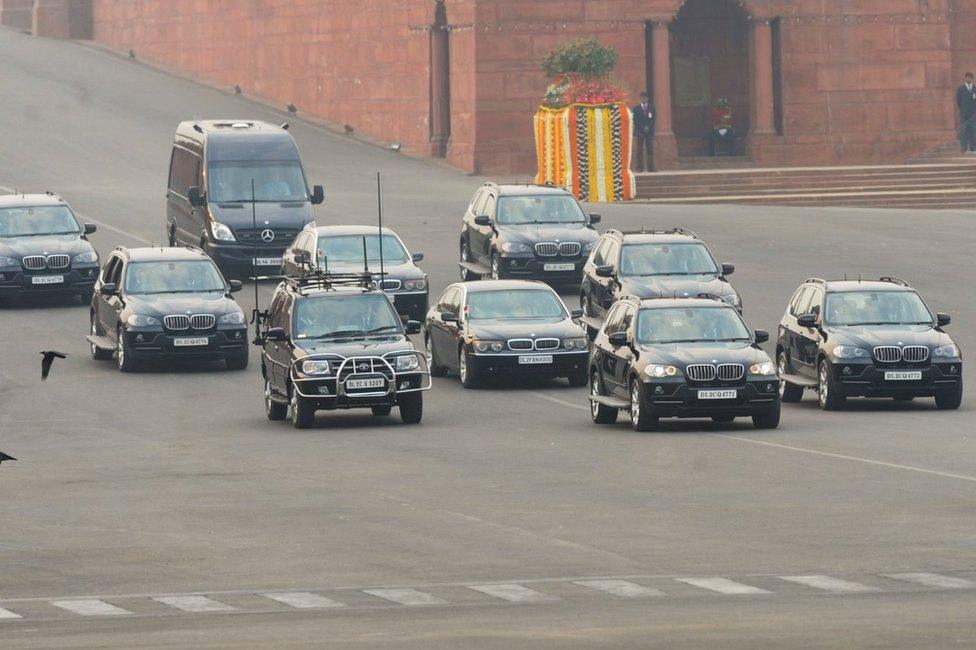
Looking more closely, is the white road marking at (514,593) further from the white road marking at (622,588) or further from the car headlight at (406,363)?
the car headlight at (406,363)

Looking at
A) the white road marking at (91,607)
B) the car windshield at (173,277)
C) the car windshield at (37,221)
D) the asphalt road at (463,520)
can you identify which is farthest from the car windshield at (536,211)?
the white road marking at (91,607)

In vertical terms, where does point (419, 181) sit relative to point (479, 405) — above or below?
above

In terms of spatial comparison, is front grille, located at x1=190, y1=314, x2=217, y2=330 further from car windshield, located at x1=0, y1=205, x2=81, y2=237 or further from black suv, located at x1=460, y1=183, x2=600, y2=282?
black suv, located at x1=460, y1=183, x2=600, y2=282

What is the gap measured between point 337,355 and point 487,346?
3.81 m

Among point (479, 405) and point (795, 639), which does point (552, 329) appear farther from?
point (795, 639)

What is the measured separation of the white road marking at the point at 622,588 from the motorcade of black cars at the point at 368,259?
19.8 metres

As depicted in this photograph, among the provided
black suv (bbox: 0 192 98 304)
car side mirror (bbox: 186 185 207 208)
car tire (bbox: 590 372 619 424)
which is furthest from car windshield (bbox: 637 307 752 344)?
car side mirror (bbox: 186 185 207 208)

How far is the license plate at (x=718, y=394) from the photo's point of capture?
25.0m

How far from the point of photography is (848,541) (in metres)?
17.0

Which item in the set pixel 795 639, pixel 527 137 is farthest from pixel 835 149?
pixel 795 639

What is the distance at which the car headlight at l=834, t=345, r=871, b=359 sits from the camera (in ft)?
89.3

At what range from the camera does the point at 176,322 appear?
1243 inches

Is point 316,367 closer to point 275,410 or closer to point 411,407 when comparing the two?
point 411,407

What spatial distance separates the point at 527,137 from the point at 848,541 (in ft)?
144
